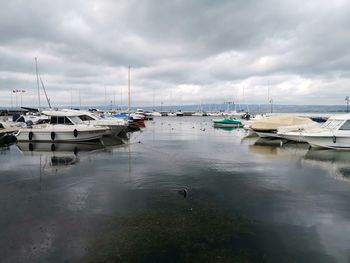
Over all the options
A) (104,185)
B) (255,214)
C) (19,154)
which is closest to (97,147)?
(19,154)

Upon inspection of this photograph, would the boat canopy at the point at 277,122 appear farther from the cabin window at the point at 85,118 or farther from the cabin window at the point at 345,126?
the cabin window at the point at 85,118

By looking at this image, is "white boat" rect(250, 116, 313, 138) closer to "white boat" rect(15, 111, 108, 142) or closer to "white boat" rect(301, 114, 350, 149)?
"white boat" rect(301, 114, 350, 149)

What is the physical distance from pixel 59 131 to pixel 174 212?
62.6 ft

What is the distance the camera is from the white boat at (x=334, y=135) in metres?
20.0

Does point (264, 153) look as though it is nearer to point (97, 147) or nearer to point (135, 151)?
point (135, 151)

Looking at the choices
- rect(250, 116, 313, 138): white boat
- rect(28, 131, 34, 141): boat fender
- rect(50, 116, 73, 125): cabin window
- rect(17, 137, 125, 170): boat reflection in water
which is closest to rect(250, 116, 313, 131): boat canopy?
rect(250, 116, 313, 138): white boat

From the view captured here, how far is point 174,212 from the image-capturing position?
8.52 m

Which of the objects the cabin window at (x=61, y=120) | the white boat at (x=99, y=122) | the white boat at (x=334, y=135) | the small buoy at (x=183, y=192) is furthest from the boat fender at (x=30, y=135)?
the white boat at (x=334, y=135)

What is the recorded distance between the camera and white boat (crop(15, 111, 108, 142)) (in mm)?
24672

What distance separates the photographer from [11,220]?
7898 millimetres

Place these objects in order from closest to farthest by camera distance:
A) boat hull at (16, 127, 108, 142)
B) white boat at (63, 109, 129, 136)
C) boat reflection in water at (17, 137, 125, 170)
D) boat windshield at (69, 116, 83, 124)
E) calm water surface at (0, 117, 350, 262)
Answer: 1. calm water surface at (0, 117, 350, 262)
2. boat reflection in water at (17, 137, 125, 170)
3. boat hull at (16, 127, 108, 142)
4. boat windshield at (69, 116, 83, 124)
5. white boat at (63, 109, 129, 136)

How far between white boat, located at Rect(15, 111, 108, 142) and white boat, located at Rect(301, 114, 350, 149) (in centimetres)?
1784

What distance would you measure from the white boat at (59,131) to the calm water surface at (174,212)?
8.61m

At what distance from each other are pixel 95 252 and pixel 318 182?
32.0 feet
